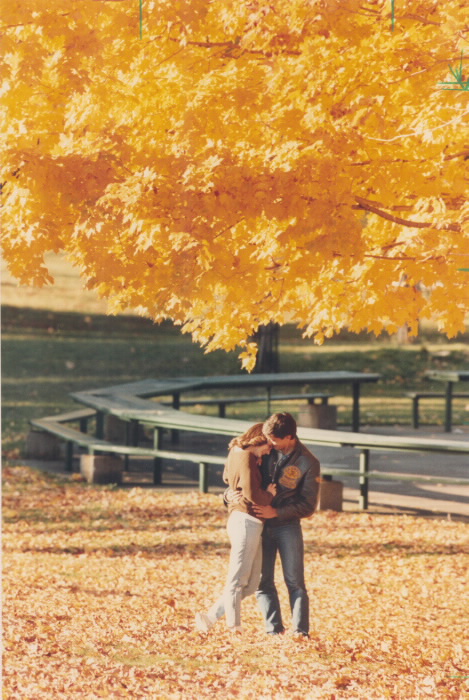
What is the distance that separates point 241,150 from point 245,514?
2.05 meters

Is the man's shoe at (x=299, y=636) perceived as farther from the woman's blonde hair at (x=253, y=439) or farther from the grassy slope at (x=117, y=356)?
the grassy slope at (x=117, y=356)

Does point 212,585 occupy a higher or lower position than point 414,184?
lower

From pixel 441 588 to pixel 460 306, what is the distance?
2.01 metres

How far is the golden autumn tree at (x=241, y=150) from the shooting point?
17.3ft

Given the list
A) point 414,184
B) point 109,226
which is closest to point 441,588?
point 414,184

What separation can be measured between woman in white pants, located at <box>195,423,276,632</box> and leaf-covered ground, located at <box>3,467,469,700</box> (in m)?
0.37

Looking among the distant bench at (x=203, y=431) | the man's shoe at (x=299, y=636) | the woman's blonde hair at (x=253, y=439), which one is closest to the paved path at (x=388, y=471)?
the distant bench at (x=203, y=431)

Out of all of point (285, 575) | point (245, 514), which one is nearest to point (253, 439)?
point (245, 514)

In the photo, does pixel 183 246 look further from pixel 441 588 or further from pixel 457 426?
pixel 457 426

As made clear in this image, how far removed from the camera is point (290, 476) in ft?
17.1

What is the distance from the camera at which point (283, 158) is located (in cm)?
536

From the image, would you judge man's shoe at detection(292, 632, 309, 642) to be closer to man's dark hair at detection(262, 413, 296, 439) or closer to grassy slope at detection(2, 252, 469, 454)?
man's dark hair at detection(262, 413, 296, 439)

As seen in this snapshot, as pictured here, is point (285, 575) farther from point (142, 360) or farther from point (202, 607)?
point (142, 360)

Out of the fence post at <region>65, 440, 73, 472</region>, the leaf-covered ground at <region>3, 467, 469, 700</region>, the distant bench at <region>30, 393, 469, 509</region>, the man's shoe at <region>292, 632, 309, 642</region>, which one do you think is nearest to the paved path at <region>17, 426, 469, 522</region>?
the fence post at <region>65, 440, 73, 472</region>
